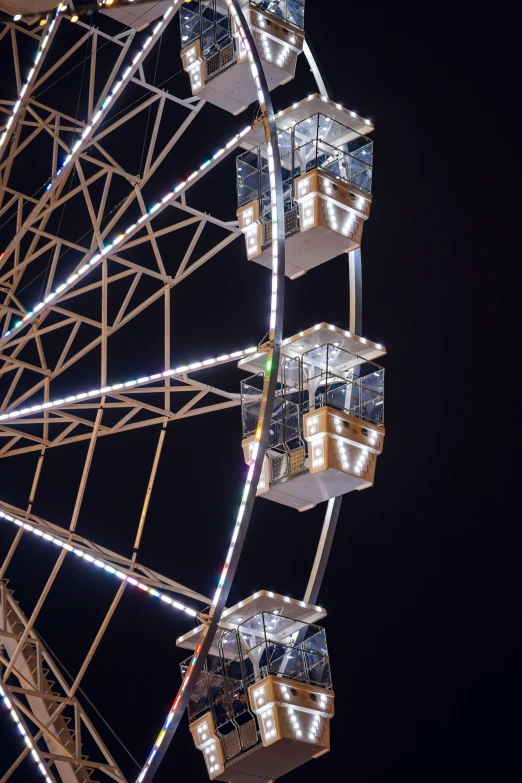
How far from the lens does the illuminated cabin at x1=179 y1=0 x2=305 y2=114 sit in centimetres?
1698

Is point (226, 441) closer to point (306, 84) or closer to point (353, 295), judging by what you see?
point (306, 84)

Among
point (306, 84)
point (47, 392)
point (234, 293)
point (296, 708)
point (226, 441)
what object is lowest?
point (296, 708)

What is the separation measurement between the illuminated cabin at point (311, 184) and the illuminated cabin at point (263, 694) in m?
3.83

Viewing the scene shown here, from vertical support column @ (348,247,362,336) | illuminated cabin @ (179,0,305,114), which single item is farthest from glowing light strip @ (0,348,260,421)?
illuminated cabin @ (179,0,305,114)

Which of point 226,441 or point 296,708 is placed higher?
point 226,441

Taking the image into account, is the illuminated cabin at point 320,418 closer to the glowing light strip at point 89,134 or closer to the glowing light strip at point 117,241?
the glowing light strip at point 117,241

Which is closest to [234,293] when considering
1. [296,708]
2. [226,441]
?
[226,441]

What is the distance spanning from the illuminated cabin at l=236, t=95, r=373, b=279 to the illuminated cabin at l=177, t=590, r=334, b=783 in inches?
151

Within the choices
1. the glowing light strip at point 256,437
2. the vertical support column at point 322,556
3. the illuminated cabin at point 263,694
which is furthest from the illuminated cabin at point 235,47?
the illuminated cabin at point 263,694

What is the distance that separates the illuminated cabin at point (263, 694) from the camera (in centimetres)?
1402

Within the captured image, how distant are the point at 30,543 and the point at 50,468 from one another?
4.18 ft

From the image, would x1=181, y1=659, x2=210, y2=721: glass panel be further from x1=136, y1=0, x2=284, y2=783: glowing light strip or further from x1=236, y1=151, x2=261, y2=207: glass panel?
x1=236, y1=151, x2=261, y2=207: glass panel

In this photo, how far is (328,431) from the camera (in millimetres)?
14836

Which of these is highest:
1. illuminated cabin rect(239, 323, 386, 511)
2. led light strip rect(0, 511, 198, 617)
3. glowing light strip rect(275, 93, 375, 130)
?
glowing light strip rect(275, 93, 375, 130)
